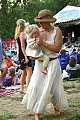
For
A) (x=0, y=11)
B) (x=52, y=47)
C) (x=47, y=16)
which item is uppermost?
(x=47, y=16)

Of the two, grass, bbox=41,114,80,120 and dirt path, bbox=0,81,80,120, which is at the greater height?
grass, bbox=41,114,80,120

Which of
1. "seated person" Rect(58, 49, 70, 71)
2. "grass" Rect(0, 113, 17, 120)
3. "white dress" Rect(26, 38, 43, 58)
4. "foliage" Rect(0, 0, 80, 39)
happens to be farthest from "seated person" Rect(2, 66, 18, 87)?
"foliage" Rect(0, 0, 80, 39)

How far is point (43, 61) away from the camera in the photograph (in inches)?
225

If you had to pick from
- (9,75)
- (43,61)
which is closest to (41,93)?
(43,61)

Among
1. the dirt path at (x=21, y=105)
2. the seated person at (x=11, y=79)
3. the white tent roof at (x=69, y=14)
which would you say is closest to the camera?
the dirt path at (x=21, y=105)

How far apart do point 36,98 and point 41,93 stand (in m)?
0.11

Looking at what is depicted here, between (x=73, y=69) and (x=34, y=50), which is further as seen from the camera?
(x=73, y=69)

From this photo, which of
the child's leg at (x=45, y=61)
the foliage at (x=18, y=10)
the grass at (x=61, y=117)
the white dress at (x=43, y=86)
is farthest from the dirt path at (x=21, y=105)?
the foliage at (x=18, y=10)

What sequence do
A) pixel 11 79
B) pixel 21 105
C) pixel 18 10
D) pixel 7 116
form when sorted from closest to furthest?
pixel 7 116, pixel 21 105, pixel 11 79, pixel 18 10

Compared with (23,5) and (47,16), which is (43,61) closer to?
(47,16)

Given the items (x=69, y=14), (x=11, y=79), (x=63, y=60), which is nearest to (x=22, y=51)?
(x=11, y=79)

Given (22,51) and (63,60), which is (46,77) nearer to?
(22,51)

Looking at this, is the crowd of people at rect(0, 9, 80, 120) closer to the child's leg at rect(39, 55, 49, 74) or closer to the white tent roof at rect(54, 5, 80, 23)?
the child's leg at rect(39, 55, 49, 74)

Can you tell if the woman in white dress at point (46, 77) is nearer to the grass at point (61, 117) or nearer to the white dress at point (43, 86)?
the white dress at point (43, 86)
